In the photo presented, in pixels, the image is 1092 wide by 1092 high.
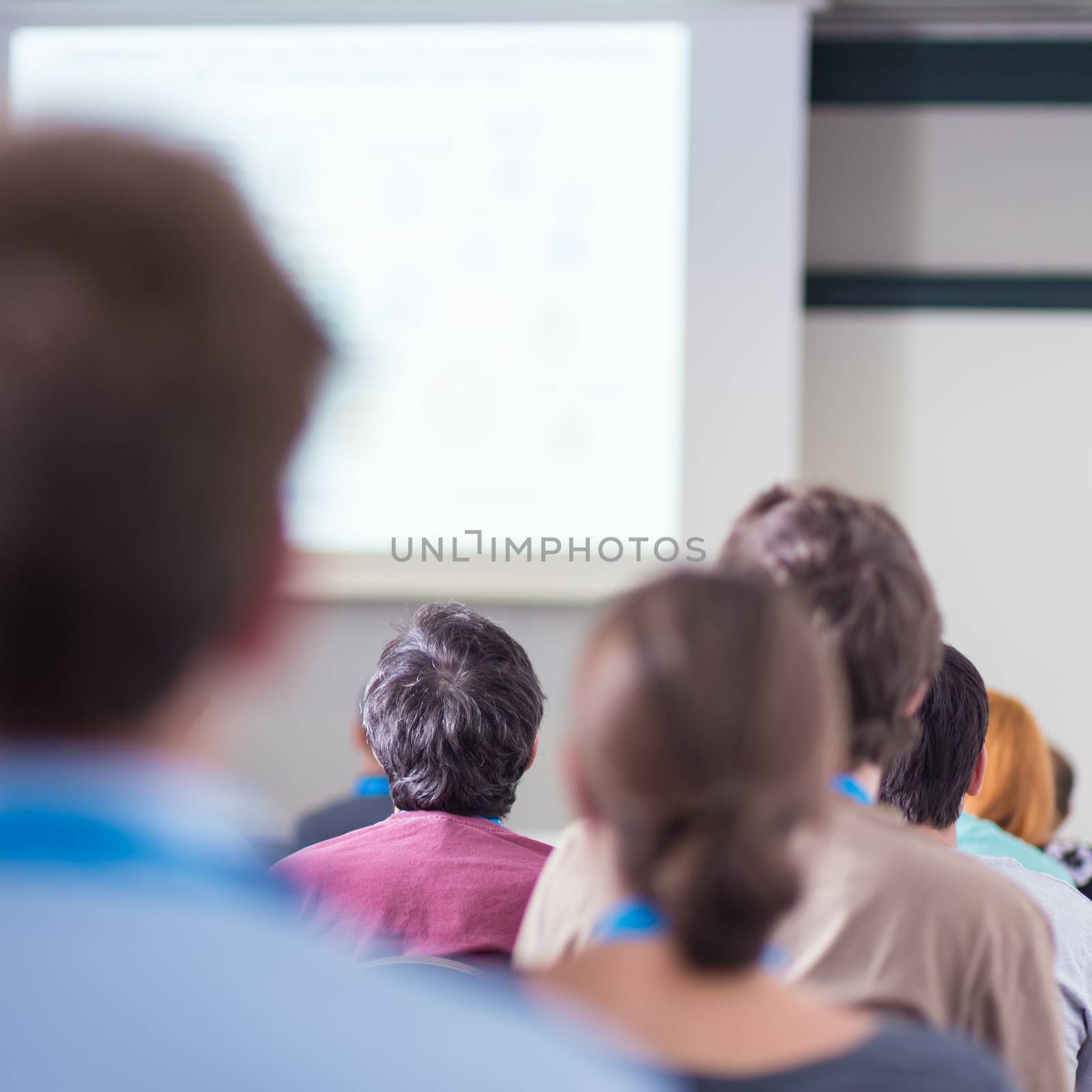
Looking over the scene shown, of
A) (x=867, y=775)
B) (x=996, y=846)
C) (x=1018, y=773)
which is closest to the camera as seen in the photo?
(x=867, y=775)

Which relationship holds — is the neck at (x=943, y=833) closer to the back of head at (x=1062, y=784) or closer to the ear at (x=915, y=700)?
the ear at (x=915, y=700)

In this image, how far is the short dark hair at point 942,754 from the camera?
1569 millimetres

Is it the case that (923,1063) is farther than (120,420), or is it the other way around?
(923,1063)

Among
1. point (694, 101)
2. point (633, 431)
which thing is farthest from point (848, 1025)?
point (694, 101)

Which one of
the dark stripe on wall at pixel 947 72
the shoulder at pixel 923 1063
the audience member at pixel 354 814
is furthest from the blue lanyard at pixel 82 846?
the dark stripe on wall at pixel 947 72

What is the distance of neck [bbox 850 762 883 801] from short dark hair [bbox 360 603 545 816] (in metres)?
0.66

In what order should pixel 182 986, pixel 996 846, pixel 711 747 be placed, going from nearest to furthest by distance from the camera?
1. pixel 182 986
2. pixel 711 747
3. pixel 996 846

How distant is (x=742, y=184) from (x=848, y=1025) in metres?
3.89

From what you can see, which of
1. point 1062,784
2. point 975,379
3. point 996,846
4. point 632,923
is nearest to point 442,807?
point 996,846

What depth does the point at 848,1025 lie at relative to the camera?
700mm

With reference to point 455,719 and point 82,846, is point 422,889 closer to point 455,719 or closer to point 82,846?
point 455,719

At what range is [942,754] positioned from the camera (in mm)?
1574

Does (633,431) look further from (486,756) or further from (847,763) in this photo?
(847,763)

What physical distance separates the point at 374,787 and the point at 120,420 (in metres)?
1.94
